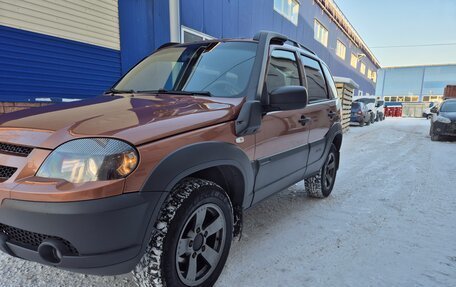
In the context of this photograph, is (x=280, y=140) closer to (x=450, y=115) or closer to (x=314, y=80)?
(x=314, y=80)

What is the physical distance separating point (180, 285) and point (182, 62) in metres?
1.92

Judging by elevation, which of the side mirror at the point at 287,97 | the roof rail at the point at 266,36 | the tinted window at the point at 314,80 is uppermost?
the roof rail at the point at 266,36

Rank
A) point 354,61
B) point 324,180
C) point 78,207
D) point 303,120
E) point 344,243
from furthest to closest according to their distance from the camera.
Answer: point 354,61 → point 324,180 → point 303,120 → point 344,243 → point 78,207

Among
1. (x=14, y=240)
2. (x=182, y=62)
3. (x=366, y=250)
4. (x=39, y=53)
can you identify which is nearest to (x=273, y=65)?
(x=182, y=62)

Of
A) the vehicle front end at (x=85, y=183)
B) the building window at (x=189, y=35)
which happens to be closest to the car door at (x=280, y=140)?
the vehicle front end at (x=85, y=183)

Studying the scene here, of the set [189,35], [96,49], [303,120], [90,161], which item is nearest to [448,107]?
[189,35]

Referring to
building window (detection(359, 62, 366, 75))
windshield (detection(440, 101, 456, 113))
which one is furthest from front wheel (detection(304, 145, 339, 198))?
building window (detection(359, 62, 366, 75))

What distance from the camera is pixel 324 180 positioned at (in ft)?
13.5

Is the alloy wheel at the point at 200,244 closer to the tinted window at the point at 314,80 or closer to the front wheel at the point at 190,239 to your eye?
the front wheel at the point at 190,239

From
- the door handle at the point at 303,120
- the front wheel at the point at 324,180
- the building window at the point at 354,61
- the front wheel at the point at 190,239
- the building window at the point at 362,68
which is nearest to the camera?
the front wheel at the point at 190,239

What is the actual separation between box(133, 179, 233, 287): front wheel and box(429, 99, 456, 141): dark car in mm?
10837

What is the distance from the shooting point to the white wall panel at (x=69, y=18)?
489 cm

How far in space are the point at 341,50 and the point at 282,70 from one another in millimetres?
24846

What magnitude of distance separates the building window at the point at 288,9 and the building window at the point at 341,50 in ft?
33.7
